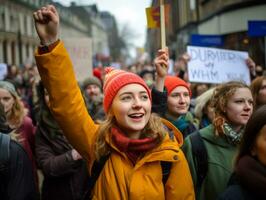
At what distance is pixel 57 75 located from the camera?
2.26 meters

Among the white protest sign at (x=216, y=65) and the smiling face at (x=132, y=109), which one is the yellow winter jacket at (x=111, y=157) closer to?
the smiling face at (x=132, y=109)

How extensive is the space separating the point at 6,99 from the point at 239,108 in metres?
2.32

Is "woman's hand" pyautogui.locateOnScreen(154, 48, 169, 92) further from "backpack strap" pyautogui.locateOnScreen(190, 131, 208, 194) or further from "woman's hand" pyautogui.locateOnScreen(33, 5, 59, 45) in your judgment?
"woman's hand" pyautogui.locateOnScreen(33, 5, 59, 45)

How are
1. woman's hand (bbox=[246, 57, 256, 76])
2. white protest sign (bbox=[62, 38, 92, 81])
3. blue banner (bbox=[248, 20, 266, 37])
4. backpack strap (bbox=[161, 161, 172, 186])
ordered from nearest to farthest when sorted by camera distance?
backpack strap (bbox=[161, 161, 172, 186]) → woman's hand (bbox=[246, 57, 256, 76]) → blue banner (bbox=[248, 20, 266, 37]) → white protest sign (bbox=[62, 38, 92, 81])

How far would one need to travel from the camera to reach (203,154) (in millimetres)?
2818

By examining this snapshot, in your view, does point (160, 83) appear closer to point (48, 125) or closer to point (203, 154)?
point (203, 154)

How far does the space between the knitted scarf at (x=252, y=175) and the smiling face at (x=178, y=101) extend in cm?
172

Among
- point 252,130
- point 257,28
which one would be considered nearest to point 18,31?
point 257,28

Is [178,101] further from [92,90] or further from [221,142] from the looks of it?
[92,90]

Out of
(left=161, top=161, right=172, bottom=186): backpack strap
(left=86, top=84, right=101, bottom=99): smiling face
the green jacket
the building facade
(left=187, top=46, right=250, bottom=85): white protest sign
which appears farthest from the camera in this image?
the building facade

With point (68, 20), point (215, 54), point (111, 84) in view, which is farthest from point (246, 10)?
point (68, 20)

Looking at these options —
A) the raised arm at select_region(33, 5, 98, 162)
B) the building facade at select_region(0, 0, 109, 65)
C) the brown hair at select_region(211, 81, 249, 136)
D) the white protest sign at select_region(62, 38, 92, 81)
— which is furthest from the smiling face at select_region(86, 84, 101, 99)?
the building facade at select_region(0, 0, 109, 65)

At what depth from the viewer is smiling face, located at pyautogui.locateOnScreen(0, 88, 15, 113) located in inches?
159

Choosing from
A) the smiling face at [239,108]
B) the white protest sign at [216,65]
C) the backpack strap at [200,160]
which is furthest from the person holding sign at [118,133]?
the white protest sign at [216,65]
